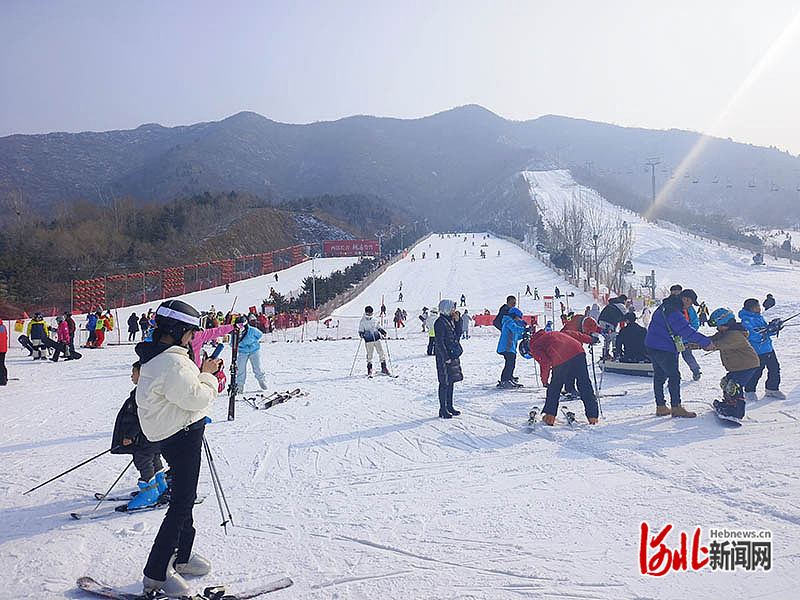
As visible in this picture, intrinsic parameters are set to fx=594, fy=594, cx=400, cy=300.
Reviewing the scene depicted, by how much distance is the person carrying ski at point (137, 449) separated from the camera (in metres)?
5.24

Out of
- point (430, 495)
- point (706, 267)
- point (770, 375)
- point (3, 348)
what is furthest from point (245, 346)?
point (706, 267)

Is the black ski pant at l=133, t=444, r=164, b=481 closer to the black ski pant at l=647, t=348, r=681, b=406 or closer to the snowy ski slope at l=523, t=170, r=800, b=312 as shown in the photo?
the black ski pant at l=647, t=348, r=681, b=406

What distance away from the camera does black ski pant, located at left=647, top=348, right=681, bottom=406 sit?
7812 mm

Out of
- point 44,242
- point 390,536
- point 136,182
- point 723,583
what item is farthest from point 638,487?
point 136,182

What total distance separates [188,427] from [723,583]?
3.49 metres

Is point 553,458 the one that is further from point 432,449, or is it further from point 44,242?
point 44,242

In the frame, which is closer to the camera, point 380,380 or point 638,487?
point 638,487

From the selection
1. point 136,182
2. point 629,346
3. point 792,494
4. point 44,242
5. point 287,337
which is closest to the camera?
point 792,494

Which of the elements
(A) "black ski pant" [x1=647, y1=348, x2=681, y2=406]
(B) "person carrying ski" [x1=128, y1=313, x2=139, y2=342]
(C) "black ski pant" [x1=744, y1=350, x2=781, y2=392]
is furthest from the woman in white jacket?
(B) "person carrying ski" [x1=128, y1=313, x2=139, y2=342]

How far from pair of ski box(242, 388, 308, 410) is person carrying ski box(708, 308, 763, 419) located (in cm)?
669

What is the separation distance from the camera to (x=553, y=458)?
252 inches

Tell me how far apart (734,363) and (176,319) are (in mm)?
6909

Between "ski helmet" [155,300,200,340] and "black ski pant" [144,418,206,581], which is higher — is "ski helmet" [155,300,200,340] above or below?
above

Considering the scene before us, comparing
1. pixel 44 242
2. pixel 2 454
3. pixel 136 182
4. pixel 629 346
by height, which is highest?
pixel 136 182
